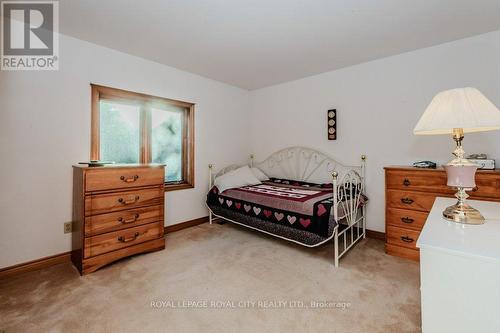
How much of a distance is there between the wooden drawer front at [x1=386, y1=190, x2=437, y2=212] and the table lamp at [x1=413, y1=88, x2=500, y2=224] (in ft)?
4.25

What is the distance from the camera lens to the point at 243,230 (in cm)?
314

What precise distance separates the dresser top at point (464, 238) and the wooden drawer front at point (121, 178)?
229 cm

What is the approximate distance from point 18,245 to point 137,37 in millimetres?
2233

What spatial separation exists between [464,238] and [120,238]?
247 cm

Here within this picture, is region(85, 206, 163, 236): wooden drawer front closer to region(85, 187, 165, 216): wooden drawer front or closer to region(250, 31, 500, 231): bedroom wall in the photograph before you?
region(85, 187, 165, 216): wooden drawer front

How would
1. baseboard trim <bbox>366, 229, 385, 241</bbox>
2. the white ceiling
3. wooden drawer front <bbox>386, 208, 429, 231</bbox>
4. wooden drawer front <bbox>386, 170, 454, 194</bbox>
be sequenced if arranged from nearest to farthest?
1. the white ceiling
2. wooden drawer front <bbox>386, 170, 454, 194</bbox>
3. wooden drawer front <bbox>386, 208, 429, 231</bbox>
4. baseboard trim <bbox>366, 229, 385, 241</bbox>

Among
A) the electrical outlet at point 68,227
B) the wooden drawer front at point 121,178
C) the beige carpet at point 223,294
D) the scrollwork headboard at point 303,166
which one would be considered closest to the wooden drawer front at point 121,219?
the wooden drawer front at point 121,178

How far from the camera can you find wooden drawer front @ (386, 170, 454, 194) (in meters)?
2.12

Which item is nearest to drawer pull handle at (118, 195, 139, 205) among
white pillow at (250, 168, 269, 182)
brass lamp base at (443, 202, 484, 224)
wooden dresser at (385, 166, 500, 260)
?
white pillow at (250, 168, 269, 182)

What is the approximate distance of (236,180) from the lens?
3.22 meters

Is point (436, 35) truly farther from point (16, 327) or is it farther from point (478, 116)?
point (16, 327)

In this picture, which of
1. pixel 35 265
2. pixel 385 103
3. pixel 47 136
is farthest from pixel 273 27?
pixel 35 265

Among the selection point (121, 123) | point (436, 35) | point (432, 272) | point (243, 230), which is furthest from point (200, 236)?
point (436, 35)

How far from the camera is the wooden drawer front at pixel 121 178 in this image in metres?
2.01
